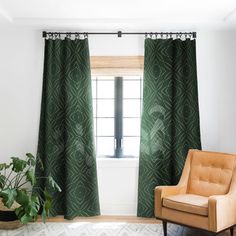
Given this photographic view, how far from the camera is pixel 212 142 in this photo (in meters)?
4.04

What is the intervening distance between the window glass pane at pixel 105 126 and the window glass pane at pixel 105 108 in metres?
0.07

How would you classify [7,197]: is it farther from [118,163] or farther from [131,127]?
[131,127]

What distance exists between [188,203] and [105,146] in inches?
58.7

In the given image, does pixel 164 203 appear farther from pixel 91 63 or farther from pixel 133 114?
pixel 91 63

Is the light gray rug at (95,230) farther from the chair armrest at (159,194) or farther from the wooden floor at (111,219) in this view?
the chair armrest at (159,194)

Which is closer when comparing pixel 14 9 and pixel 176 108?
pixel 14 9

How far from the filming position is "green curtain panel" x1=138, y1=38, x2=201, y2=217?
391cm

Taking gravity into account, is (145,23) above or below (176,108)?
above

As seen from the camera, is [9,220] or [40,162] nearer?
[9,220]

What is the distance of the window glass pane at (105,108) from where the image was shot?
425 cm

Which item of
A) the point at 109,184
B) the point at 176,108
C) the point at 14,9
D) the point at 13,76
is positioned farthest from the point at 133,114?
the point at 14,9

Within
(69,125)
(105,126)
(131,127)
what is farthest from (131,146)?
(69,125)

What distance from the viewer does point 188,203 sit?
3111mm

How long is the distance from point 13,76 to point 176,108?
207 cm
